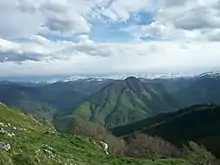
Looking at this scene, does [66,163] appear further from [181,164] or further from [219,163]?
[219,163]

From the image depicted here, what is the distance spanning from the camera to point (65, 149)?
35.5 meters

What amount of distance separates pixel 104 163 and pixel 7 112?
4120 centimetres

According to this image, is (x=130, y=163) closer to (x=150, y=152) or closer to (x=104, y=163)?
(x=104, y=163)

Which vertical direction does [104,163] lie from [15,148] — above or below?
below

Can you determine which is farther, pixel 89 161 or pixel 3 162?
pixel 89 161

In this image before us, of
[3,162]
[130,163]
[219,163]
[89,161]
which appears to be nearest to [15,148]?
[3,162]

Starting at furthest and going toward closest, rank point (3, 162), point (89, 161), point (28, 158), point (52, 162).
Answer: point (89, 161)
point (52, 162)
point (28, 158)
point (3, 162)

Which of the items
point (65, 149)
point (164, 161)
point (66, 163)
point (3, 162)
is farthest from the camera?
point (164, 161)

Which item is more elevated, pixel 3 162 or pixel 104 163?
pixel 3 162

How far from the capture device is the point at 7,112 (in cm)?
7038

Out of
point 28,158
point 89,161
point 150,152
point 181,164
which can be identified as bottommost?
point 150,152

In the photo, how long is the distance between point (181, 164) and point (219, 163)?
12233 centimetres

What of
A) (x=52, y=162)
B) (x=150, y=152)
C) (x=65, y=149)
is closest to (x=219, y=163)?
(x=150, y=152)

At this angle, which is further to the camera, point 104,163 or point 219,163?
point 219,163
